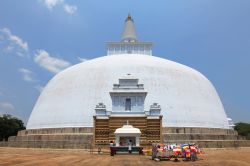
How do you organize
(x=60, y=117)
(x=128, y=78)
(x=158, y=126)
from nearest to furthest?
1. (x=158, y=126)
2. (x=128, y=78)
3. (x=60, y=117)

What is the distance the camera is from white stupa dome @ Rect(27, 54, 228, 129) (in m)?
31.7

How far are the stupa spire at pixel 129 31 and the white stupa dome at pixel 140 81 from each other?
8891 mm

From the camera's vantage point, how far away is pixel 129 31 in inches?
1845

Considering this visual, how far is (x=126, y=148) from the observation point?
21.9m

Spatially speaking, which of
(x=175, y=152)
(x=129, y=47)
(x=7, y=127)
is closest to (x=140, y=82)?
(x=129, y=47)

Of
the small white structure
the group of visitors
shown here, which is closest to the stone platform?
the small white structure

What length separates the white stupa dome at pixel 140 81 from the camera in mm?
31703

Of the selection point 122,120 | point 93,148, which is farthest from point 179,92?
point 93,148

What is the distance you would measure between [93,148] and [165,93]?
10.8 meters

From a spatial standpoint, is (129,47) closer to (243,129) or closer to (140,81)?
(140,81)

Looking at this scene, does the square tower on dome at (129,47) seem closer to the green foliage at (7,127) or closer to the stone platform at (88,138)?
the stone platform at (88,138)

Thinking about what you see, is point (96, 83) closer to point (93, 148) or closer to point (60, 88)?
point (60, 88)

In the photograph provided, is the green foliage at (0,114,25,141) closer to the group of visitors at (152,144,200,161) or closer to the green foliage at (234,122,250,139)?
the group of visitors at (152,144,200,161)

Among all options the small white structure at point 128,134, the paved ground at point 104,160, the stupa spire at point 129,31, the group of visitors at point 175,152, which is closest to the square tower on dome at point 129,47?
the stupa spire at point 129,31
